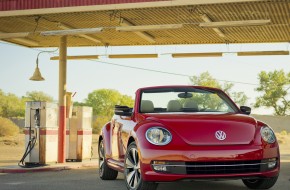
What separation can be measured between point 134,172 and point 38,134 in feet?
25.3

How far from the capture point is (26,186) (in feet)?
36.9

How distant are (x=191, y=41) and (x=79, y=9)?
5376 mm

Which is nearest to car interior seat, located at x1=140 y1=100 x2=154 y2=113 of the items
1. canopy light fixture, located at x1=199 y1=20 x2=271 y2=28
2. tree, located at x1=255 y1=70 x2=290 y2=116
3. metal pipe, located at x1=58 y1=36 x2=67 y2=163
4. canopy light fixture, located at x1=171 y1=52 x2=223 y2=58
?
canopy light fixture, located at x1=199 y1=20 x2=271 y2=28

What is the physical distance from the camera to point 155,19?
52.2 feet

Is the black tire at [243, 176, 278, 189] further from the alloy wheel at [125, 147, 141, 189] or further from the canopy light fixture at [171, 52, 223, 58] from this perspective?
the canopy light fixture at [171, 52, 223, 58]

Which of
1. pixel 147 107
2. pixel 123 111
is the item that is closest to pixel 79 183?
pixel 123 111

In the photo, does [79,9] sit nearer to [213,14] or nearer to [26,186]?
[213,14]

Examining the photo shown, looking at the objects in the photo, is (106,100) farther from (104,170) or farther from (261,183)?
(261,183)

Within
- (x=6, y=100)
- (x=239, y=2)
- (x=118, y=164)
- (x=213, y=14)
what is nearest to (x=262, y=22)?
(x=239, y=2)

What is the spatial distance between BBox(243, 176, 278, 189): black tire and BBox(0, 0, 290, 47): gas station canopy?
4.72 m

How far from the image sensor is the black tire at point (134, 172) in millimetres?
8945

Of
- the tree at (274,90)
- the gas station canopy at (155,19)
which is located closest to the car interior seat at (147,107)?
the gas station canopy at (155,19)

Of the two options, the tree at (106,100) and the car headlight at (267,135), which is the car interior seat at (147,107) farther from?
the tree at (106,100)

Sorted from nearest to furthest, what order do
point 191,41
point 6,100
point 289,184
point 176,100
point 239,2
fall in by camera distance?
point 176,100 → point 289,184 → point 239,2 → point 191,41 → point 6,100
